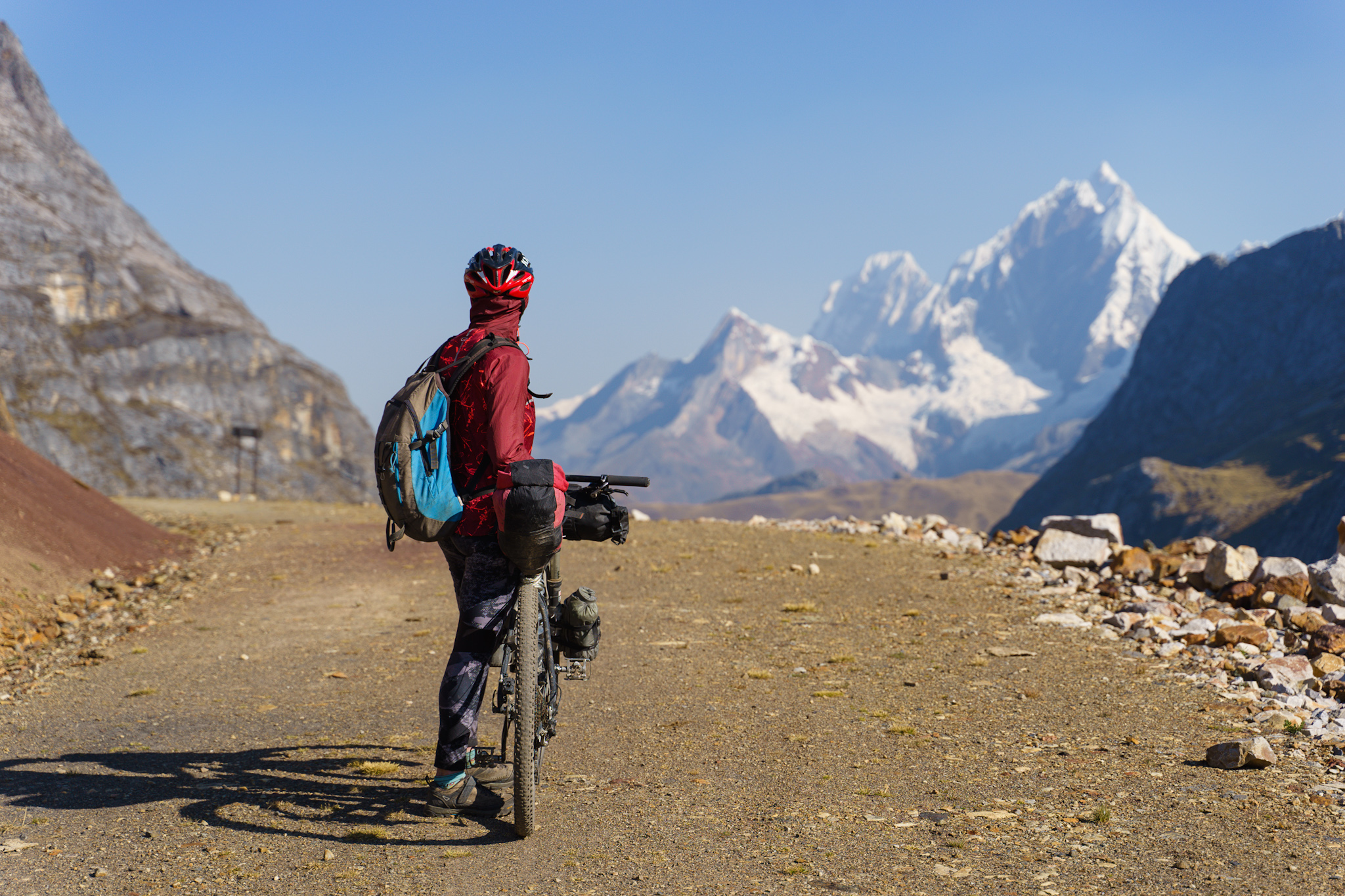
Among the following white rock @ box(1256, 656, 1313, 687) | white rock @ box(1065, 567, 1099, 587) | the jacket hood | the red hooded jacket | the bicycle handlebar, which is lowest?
white rock @ box(1256, 656, 1313, 687)

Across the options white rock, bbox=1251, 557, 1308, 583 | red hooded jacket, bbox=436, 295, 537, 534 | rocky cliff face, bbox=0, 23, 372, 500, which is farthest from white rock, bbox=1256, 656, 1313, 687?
rocky cliff face, bbox=0, 23, 372, 500

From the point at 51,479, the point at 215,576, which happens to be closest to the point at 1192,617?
the point at 215,576

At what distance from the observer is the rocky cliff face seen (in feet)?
369

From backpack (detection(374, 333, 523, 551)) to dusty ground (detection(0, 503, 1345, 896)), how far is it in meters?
1.88

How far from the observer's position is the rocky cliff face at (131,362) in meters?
112

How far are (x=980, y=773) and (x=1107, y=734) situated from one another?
4.74 ft

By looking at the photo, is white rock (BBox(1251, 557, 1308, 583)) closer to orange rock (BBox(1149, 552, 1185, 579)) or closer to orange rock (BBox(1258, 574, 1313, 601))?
orange rock (BBox(1258, 574, 1313, 601))

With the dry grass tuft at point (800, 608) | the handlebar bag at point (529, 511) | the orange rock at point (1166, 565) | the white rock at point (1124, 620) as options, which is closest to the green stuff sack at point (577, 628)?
the handlebar bag at point (529, 511)

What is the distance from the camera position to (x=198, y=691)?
973 centimetres

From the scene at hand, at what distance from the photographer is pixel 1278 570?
12.6 m

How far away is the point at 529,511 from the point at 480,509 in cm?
37

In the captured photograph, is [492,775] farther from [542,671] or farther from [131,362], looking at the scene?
[131,362]

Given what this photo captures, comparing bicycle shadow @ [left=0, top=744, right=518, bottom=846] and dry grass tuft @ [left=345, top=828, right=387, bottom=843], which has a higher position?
bicycle shadow @ [left=0, top=744, right=518, bottom=846]

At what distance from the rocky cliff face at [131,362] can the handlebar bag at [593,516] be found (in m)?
104
